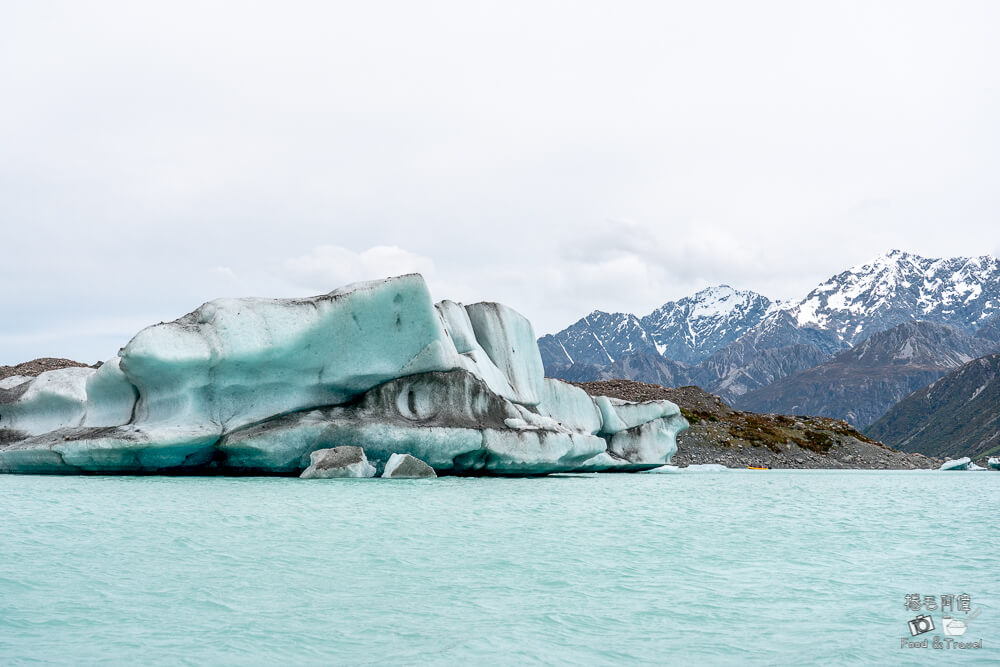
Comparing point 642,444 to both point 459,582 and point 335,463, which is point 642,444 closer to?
point 335,463

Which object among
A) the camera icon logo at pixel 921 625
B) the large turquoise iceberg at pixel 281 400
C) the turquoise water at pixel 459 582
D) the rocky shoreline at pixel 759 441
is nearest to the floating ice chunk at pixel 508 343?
the large turquoise iceberg at pixel 281 400

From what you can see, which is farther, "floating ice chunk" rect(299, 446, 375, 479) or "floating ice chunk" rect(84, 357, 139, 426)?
"floating ice chunk" rect(84, 357, 139, 426)

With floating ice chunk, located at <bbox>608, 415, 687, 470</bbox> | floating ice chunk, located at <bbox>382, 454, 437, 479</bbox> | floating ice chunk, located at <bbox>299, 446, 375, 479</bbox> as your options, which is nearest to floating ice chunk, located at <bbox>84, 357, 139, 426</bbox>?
floating ice chunk, located at <bbox>299, 446, 375, 479</bbox>

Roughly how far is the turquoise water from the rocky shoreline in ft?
161

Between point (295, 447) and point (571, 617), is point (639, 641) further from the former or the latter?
point (295, 447)

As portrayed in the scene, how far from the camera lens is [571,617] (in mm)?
7570

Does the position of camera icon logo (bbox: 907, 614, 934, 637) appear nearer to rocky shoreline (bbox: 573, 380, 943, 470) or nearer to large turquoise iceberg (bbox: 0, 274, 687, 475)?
large turquoise iceberg (bbox: 0, 274, 687, 475)

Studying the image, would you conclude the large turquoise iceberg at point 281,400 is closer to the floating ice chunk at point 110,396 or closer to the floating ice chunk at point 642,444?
the floating ice chunk at point 110,396

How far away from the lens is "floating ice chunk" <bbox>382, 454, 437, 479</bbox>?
23516mm

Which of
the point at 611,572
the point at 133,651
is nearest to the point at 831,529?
the point at 611,572

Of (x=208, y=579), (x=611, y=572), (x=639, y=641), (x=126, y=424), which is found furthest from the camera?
(x=126, y=424)

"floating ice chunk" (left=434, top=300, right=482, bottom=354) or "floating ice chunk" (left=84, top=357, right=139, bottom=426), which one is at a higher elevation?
"floating ice chunk" (left=434, top=300, right=482, bottom=354)

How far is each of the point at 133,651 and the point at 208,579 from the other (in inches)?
102

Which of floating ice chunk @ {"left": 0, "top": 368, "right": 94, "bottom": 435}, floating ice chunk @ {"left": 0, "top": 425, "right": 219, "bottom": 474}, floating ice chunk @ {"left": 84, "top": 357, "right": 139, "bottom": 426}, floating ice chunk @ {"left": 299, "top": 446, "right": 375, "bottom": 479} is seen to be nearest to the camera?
floating ice chunk @ {"left": 0, "top": 425, "right": 219, "bottom": 474}
